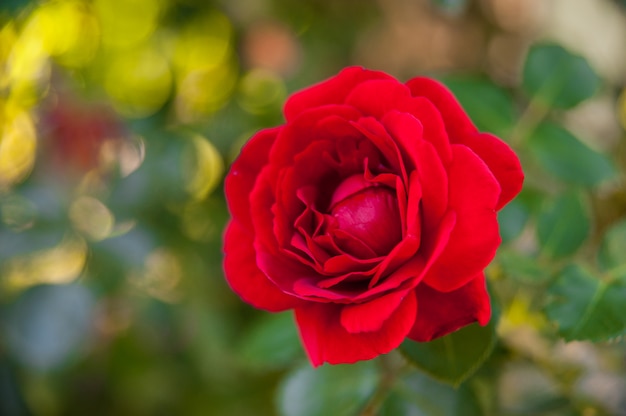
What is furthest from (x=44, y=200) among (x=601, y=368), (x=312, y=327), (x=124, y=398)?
(x=601, y=368)

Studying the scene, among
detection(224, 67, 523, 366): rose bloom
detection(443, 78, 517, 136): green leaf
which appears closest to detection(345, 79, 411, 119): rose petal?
detection(224, 67, 523, 366): rose bloom

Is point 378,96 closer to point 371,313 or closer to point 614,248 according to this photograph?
point 371,313

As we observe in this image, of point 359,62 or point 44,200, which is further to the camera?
point 359,62

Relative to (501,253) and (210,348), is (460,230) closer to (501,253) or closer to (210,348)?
(501,253)

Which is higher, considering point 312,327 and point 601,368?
point 312,327

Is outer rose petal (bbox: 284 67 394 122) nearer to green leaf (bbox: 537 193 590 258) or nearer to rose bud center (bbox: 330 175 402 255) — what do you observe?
rose bud center (bbox: 330 175 402 255)

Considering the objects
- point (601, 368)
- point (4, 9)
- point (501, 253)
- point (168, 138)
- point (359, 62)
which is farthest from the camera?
point (359, 62)

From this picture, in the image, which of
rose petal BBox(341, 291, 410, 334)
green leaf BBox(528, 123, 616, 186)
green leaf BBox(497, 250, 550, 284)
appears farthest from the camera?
green leaf BBox(528, 123, 616, 186)
